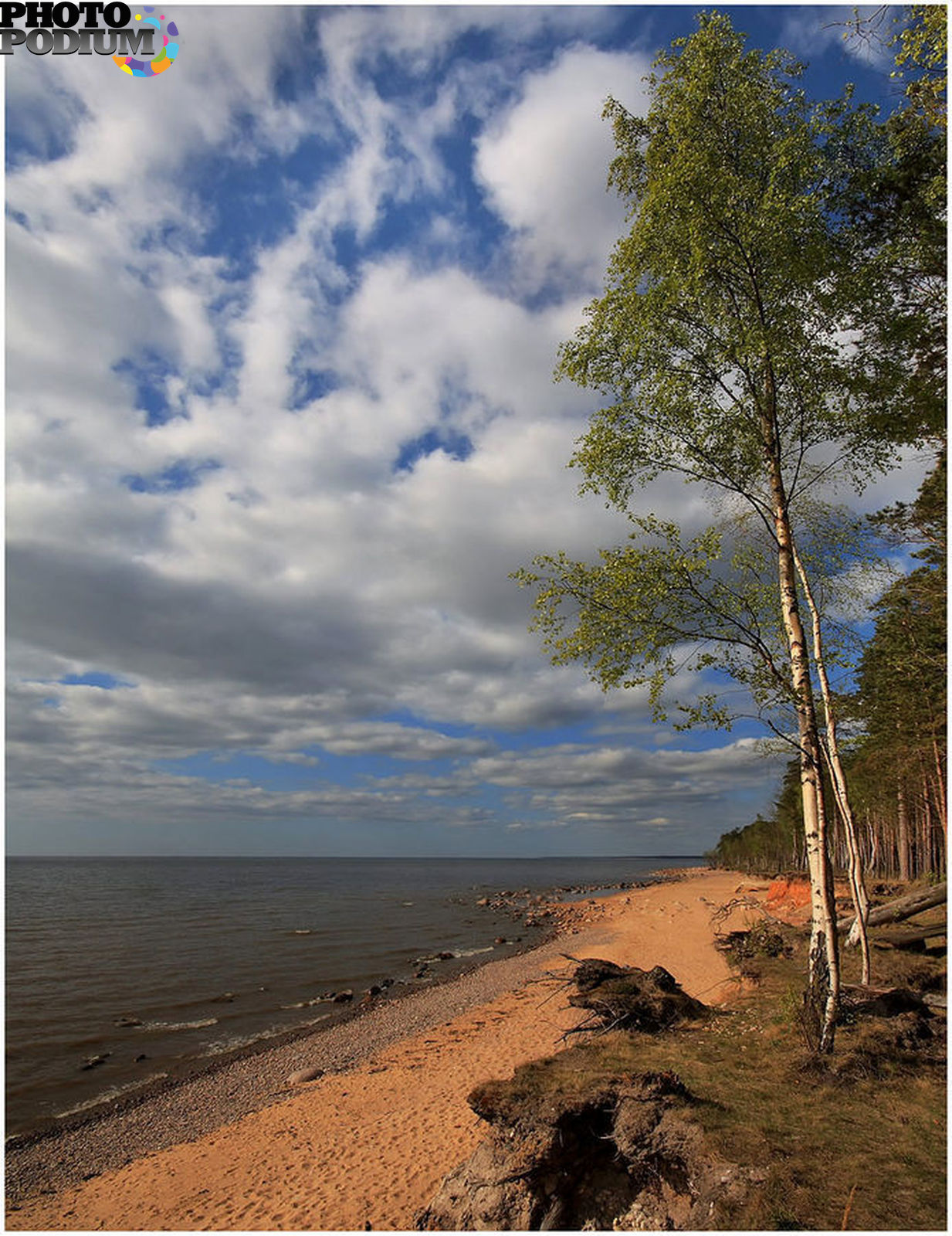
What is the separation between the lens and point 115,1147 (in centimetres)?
1298

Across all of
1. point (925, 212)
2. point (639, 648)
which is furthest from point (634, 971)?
point (925, 212)

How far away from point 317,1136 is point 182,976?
21.6 meters

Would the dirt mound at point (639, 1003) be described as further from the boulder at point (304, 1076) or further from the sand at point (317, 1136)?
the boulder at point (304, 1076)

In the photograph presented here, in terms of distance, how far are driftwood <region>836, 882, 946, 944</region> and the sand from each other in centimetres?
477

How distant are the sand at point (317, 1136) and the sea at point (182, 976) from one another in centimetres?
261

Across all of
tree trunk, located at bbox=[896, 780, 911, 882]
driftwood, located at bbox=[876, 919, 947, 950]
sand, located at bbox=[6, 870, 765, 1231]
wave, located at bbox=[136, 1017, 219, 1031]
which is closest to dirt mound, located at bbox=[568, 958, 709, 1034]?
sand, located at bbox=[6, 870, 765, 1231]

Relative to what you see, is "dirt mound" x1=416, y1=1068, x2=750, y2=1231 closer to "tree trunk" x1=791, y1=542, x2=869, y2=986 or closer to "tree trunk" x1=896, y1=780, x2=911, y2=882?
"tree trunk" x1=791, y1=542, x2=869, y2=986

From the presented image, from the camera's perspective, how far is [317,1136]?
11.8 m

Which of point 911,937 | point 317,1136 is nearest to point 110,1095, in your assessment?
point 317,1136

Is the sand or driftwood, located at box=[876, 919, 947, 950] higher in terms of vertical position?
driftwood, located at box=[876, 919, 947, 950]

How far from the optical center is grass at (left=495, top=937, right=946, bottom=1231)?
5945 millimetres

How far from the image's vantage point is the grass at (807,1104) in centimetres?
595

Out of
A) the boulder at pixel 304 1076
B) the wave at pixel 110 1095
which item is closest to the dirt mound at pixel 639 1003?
the boulder at pixel 304 1076

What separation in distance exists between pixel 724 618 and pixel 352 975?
2717 cm
